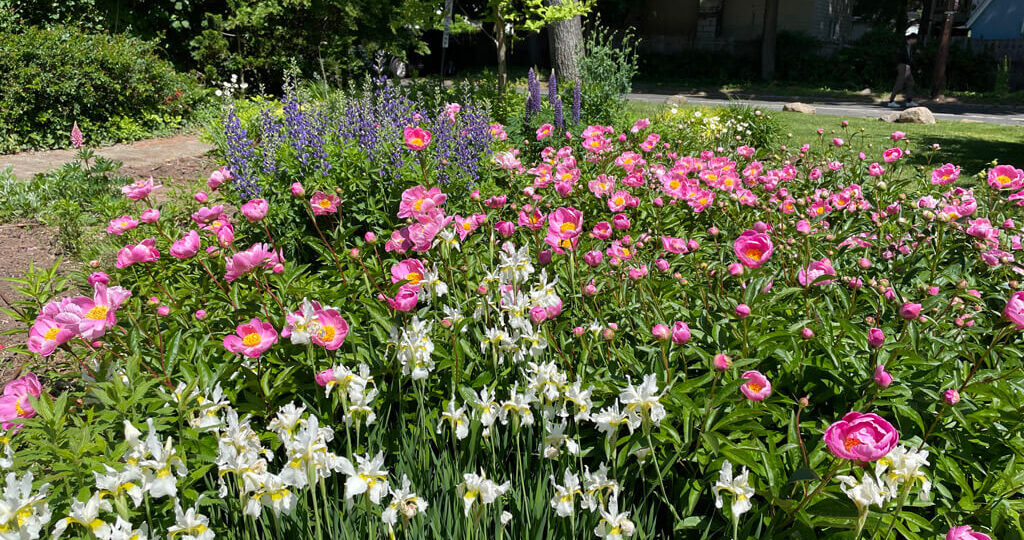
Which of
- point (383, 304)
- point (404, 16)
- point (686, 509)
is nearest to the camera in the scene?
point (686, 509)

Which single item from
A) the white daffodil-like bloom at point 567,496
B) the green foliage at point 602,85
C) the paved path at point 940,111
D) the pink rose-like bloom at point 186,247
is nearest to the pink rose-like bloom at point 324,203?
the pink rose-like bloom at point 186,247

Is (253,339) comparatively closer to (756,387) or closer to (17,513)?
(17,513)

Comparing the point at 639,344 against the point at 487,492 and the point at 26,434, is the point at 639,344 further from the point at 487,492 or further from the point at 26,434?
the point at 26,434

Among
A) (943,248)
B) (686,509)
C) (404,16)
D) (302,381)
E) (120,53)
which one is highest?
(404,16)

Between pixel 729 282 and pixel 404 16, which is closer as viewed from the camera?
pixel 729 282

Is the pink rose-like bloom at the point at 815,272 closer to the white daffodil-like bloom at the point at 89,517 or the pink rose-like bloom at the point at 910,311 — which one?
the pink rose-like bloom at the point at 910,311

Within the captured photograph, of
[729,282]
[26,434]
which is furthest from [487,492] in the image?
[729,282]

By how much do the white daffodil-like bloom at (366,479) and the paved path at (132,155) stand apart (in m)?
6.10

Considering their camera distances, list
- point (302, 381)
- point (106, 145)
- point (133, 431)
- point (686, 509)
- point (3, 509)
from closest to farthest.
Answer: point (3, 509)
point (133, 431)
point (686, 509)
point (302, 381)
point (106, 145)

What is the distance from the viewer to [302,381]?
1792 millimetres

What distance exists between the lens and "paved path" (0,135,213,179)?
6387 millimetres

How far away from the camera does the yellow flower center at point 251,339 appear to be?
1553mm

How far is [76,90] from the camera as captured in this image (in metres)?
7.61

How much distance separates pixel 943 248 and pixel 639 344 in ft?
4.08
